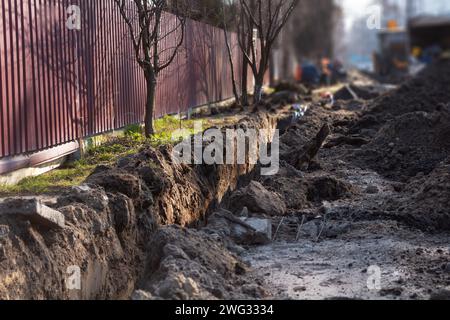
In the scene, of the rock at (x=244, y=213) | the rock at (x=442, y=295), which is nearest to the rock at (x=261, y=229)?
the rock at (x=244, y=213)

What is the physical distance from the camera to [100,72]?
1297 centimetres

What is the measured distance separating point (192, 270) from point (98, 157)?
518 cm

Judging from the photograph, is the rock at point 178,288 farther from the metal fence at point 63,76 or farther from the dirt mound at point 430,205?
the dirt mound at point 430,205

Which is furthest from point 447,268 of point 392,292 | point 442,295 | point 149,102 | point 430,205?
point 149,102

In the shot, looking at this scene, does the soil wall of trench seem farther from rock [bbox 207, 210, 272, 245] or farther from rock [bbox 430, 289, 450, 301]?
rock [bbox 430, 289, 450, 301]

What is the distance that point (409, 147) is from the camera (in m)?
15.8

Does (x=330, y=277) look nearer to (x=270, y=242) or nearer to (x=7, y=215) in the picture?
(x=270, y=242)

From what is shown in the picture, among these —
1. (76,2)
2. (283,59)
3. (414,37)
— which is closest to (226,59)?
(76,2)

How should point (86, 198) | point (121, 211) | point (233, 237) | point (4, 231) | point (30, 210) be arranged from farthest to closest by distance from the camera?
point (233, 237)
point (121, 211)
point (86, 198)
point (30, 210)
point (4, 231)

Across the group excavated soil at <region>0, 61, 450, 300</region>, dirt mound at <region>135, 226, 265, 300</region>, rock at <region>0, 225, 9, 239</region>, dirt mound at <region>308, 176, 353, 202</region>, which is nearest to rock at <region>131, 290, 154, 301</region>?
excavated soil at <region>0, 61, 450, 300</region>

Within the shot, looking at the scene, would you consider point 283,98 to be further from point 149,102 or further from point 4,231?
point 4,231

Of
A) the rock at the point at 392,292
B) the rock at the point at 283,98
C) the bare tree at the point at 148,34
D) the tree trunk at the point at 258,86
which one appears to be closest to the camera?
the rock at the point at 392,292

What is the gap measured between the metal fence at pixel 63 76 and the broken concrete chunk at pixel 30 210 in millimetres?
2894

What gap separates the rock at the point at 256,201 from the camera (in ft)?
33.3
